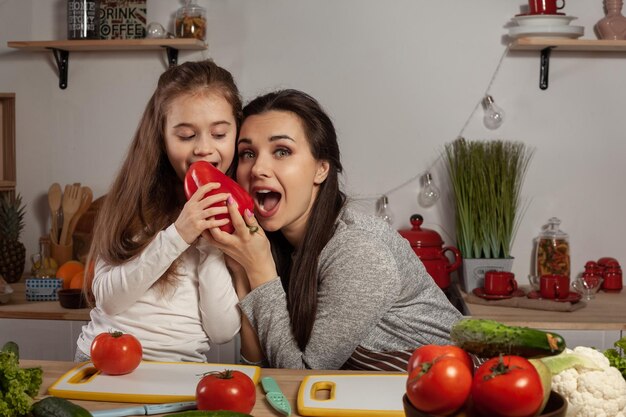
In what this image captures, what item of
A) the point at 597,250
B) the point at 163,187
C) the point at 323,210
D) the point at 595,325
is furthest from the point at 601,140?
the point at 163,187

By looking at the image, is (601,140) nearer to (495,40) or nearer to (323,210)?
(495,40)

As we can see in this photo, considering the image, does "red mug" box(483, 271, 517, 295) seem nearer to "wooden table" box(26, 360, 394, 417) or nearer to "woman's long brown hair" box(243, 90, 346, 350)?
"woman's long brown hair" box(243, 90, 346, 350)

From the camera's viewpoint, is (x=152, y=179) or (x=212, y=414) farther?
(x=152, y=179)

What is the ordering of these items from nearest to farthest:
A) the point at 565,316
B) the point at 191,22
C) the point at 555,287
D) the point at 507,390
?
the point at 507,390 → the point at 565,316 → the point at 555,287 → the point at 191,22

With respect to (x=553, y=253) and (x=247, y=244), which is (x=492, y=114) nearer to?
(x=553, y=253)

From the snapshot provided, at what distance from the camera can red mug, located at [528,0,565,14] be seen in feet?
9.50

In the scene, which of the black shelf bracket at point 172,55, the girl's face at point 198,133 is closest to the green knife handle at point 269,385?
the girl's face at point 198,133

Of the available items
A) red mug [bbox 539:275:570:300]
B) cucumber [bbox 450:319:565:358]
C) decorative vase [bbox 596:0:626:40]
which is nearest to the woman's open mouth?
cucumber [bbox 450:319:565:358]

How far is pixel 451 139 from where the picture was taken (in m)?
3.09

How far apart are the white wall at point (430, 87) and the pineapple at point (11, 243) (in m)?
0.62

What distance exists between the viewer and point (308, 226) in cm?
183

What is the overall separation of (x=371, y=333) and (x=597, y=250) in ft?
5.38

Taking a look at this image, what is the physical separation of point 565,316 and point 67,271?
5.36ft

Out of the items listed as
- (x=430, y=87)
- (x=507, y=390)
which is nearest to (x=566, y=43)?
(x=430, y=87)
